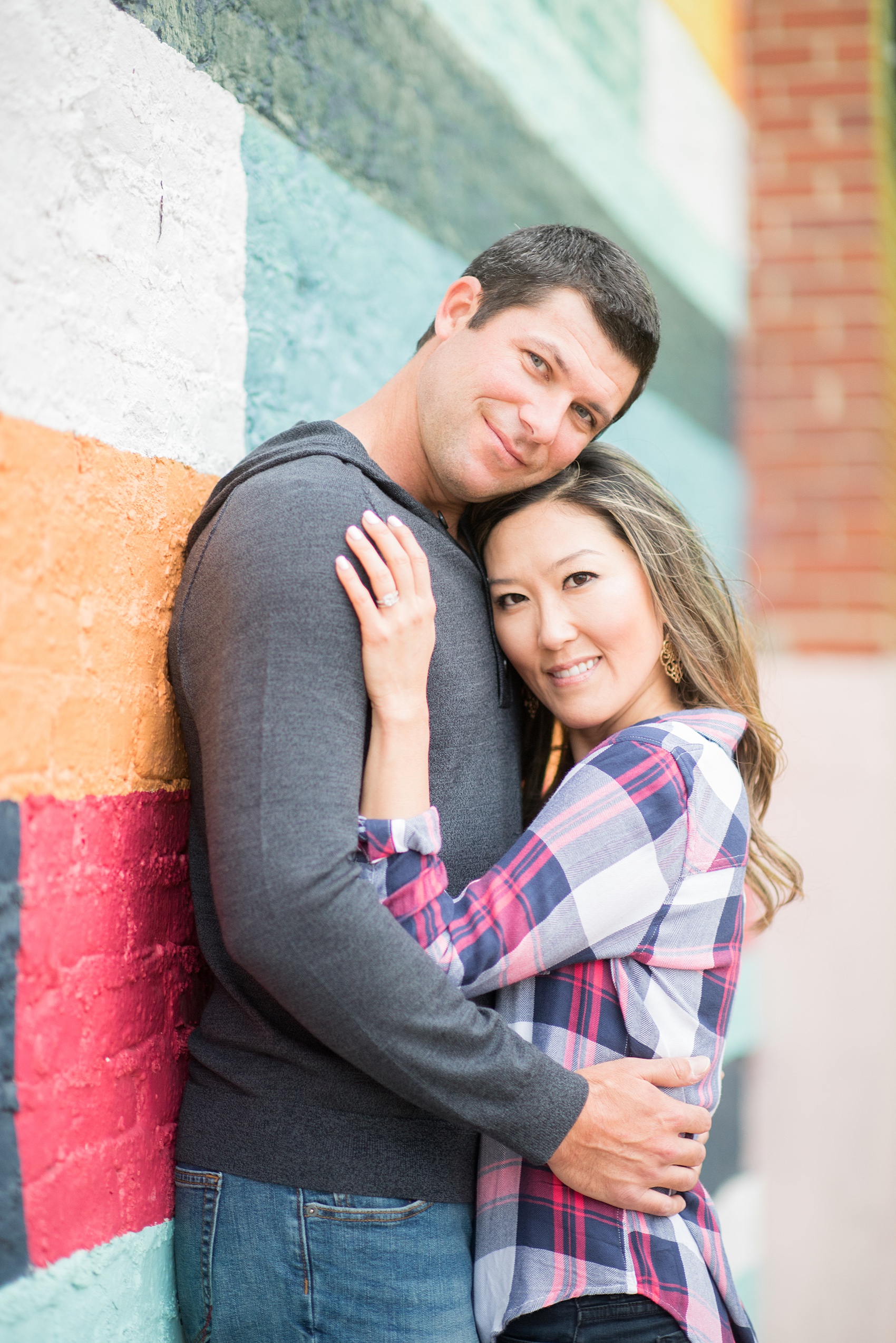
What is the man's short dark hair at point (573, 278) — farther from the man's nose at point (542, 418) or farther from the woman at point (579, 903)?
the woman at point (579, 903)

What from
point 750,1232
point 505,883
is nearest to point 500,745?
point 505,883

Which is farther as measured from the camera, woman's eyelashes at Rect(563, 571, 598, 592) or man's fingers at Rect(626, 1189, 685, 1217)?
woman's eyelashes at Rect(563, 571, 598, 592)

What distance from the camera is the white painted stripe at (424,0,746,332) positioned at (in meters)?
3.11

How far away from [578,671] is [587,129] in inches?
95.9

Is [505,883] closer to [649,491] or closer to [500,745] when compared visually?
[500,745]

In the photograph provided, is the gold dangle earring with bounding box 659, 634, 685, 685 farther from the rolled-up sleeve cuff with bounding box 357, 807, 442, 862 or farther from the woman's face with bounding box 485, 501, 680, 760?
the rolled-up sleeve cuff with bounding box 357, 807, 442, 862

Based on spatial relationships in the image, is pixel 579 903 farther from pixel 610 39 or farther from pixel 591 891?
pixel 610 39

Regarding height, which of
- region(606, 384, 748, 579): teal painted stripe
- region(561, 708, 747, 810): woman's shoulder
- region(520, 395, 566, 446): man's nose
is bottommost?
region(561, 708, 747, 810): woman's shoulder

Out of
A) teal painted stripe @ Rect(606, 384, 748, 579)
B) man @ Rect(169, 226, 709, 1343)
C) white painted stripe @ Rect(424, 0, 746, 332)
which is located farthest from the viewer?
teal painted stripe @ Rect(606, 384, 748, 579)

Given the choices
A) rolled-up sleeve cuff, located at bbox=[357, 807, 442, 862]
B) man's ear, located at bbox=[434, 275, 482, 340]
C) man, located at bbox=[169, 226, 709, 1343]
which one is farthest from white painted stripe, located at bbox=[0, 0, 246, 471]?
rolled-up sleeve cuff, located at bbox=[357, 807, 442, 862]

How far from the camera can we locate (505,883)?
5.52ft

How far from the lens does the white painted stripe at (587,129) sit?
311 centimetres

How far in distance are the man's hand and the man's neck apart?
3.15 ft

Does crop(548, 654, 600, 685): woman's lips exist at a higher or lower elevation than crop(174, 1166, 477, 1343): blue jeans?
higher
